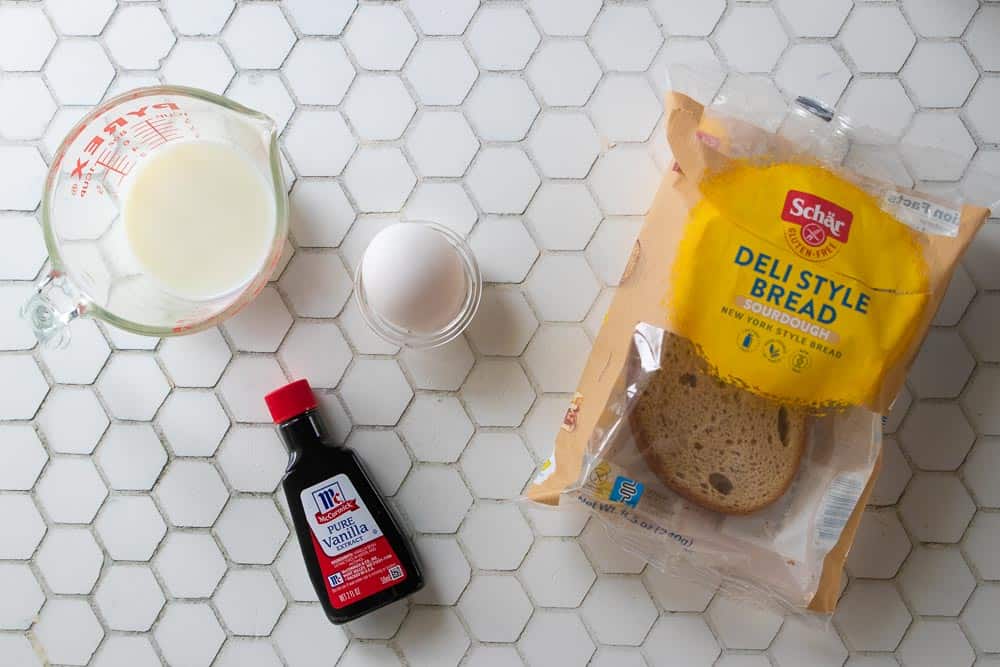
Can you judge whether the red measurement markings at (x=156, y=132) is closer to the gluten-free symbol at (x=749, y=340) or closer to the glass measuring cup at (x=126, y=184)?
the glass measuring cup at (x=126, y=184)

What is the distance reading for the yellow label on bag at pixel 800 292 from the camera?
632 millimetres

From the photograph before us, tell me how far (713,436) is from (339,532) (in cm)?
33

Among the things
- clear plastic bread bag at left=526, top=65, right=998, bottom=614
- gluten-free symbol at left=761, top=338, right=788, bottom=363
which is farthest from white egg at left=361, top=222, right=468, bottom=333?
gluten-free symbol at left=761, top=338, right=788, bottom=363

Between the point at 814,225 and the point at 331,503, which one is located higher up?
the point at 814,225

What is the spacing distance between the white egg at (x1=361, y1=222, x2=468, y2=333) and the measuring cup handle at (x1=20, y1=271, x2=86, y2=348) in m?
0.23

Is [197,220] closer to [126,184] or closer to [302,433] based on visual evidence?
[126,184]

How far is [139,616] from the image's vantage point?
78cm

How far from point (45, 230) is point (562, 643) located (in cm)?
55

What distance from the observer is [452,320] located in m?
0.73

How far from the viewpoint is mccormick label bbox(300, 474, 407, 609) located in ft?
2.42

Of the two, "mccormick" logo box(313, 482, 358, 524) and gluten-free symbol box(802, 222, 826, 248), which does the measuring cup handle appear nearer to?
"mccormick" logo box(313, 482, 358, 524)

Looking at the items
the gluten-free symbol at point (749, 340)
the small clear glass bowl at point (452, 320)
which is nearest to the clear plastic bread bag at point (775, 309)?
the gluten-free symbol at point (749, 340)

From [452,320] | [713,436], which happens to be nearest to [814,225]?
[713,436]

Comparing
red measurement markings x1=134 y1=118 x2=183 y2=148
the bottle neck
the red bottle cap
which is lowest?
the bottle neck
